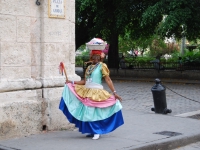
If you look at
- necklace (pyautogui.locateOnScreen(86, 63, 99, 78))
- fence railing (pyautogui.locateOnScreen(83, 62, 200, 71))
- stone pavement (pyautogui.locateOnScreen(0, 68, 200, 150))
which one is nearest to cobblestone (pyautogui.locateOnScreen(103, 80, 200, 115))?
stone pavement (pyautogui.locateOnScreen(0, 68, 200, 150))

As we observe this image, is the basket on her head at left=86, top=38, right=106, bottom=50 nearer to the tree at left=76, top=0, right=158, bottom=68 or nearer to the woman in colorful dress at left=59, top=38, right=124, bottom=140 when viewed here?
the woman in colorful dress at left=59, top=38, right=124, bottom=140

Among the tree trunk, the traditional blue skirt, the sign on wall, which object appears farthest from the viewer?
the tree trunk

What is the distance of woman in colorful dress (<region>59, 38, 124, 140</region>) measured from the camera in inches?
296

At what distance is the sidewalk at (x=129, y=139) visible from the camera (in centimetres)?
705

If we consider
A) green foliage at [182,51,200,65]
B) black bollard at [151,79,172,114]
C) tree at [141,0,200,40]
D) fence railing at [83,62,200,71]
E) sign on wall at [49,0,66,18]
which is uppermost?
tree at [141,0,200,40]

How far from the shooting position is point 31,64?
814cm

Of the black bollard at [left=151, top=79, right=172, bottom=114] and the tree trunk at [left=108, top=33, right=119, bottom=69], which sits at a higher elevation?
the tree trunk at [left=108, top=33, right=119, bottom=69]

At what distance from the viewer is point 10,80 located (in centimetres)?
775

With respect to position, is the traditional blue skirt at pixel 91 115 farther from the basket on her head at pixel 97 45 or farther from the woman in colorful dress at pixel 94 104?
the basket on her head at pixel 97 45

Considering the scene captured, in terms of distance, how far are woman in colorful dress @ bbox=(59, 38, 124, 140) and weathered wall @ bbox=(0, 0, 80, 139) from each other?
2.16 ft

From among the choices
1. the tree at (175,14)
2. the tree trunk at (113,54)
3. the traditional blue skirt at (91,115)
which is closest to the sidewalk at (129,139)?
the traditional blue skirt at (91,115)

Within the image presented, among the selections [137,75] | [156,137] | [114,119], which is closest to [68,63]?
[114,119]

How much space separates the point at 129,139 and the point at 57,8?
3057 mm

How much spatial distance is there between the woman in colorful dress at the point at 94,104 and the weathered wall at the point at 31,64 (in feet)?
2.16
